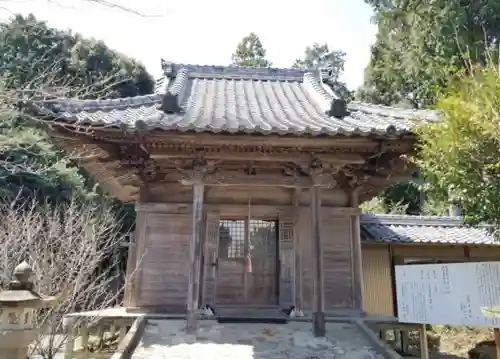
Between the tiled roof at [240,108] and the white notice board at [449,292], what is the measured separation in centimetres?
213

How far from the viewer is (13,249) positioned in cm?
922

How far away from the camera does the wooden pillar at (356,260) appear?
8.37 metres

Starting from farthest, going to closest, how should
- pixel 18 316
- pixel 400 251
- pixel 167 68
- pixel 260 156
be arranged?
pixel 400 251, pixel 167 68, pixel 260 156, pixel 18 316

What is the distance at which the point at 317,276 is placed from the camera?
22.1 ft

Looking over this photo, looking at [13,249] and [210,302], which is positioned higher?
[13,249]

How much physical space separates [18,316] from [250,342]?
10.4 ft

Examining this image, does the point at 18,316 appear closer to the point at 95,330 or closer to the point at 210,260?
the point at 95,330

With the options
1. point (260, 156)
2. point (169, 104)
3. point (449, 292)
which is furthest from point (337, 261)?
point (169, 104)

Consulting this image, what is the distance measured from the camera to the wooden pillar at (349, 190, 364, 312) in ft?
27.5

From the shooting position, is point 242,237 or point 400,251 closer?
point 242,237

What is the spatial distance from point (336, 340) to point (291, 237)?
8.06 ft

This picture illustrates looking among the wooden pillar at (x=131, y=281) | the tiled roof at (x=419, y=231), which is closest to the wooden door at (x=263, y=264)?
the wooden pillar at (x=131, y=281)

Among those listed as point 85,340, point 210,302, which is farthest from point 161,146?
point 85,340

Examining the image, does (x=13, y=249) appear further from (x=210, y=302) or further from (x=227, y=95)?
(x=227, y=95)
